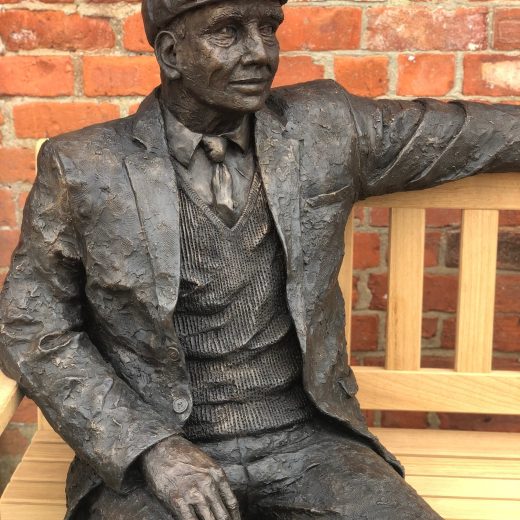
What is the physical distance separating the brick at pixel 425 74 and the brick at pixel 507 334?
2.27ft

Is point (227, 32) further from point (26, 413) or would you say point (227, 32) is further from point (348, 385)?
point (26, 413)

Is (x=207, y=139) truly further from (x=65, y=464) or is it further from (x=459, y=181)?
(x=65, y=464)

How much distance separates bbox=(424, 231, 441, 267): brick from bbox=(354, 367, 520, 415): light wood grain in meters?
0.48

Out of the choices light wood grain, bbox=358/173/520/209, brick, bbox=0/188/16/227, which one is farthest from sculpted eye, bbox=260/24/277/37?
brick, bbox=0/188/16/227

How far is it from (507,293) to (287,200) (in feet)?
3.78

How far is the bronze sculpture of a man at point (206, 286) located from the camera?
2.23 metres

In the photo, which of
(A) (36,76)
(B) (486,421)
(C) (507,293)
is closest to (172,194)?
(A) (36,76)

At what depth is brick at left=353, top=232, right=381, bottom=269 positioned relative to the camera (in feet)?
10.5

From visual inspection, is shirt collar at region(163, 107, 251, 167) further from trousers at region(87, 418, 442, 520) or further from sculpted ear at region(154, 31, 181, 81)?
trousers at region(87, 418, 442, 520)

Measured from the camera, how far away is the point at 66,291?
2.34 meters

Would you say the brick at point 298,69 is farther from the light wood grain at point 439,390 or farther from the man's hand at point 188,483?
the man's hand at point 188,483

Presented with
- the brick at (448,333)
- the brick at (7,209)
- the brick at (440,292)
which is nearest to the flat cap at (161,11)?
the brick at (7,209)

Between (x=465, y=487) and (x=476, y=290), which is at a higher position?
(x=476, y=290)

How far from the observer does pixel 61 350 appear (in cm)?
232
